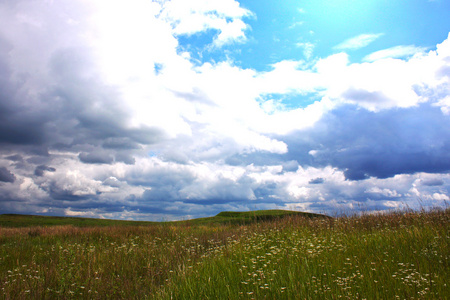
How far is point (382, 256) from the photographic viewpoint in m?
7.75

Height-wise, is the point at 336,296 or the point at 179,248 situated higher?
the point at 336,296

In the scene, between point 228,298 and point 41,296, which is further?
point 41,296

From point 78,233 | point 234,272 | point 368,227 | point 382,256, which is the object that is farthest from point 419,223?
point 78,233

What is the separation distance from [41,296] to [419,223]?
15184 mm

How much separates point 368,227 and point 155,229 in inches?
556

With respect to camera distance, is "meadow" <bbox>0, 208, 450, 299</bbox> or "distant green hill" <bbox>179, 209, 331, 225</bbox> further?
"distant green hill" <bbox>179, 209, 331, 225</bbox>

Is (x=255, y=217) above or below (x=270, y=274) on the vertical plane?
above

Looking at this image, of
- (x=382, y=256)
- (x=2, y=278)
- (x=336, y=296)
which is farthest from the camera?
(x=2, y=278)

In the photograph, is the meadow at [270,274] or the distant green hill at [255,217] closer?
the meadow at [270,274]

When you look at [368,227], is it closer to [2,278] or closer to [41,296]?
[41,296]

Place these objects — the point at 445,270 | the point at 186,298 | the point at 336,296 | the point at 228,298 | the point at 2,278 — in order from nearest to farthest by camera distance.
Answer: the point at 336,296, the point at 228,298, the point at 186,298, the point at 445,270, the point at 2,278

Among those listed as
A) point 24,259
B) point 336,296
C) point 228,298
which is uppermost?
point 336,296

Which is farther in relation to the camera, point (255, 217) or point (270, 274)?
point (255, 217)

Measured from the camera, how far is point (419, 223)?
41.0 ft
